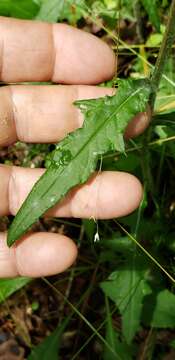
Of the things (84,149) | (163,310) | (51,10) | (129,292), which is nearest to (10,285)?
(129,292)

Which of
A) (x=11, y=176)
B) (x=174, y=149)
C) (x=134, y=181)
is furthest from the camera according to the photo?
(x=174, y=149)

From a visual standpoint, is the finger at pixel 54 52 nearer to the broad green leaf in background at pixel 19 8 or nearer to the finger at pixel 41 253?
the broad green leaf in background at pixel 19 8

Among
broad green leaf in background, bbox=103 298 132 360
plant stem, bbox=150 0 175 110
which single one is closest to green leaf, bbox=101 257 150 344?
broad green leaf in background, bbox=103 298 132 360

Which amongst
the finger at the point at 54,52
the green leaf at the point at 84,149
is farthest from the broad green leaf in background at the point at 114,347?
the finger at the point at 54,52

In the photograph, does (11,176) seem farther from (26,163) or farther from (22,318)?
(22,318)

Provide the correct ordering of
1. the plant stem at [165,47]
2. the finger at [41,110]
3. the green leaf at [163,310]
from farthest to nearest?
the green leaf at [163,310]
the finger at [41,110]
the plant stem at [165,47]

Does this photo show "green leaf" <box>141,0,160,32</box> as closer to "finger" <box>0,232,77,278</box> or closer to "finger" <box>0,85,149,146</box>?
"finger" <box>0,85,149,146</box>

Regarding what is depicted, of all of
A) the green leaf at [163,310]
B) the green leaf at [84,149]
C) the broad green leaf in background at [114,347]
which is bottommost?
the broad green leaf in background at [114,347]

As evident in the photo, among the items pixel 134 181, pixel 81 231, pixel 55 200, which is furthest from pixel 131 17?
pixel 55 200
